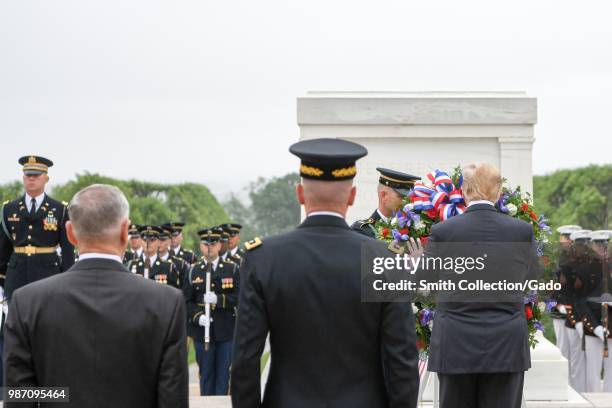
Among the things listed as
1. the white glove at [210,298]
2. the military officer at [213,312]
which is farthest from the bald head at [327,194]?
the white glove at [210,298]

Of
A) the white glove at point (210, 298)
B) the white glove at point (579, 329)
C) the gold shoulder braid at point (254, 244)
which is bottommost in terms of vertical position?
the white glove at point (579, 329)

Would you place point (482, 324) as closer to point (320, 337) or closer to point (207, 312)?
point (320, 337)

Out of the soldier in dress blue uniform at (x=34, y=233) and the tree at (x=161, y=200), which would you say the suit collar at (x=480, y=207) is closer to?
the soldier in dress blue uniform at (x=34, y=233)

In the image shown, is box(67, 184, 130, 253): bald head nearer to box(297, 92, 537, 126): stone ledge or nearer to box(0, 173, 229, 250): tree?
box(297, 92, 537, 126): stone ledge

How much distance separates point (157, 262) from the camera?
1098 centimetres

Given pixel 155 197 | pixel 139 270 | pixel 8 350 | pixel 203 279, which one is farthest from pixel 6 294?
pixel 155 197

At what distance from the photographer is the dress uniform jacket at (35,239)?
784 cm

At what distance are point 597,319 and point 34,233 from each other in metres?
5.82

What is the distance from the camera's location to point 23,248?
7.90 m

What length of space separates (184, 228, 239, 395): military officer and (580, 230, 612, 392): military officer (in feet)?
12.3

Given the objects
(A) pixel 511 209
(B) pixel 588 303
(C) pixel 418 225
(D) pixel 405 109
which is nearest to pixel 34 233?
(D) pixel 405 109

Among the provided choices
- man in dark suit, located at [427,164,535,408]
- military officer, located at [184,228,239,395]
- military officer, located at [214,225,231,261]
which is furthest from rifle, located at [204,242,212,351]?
man in dark suit, located at [427,164,535,408]

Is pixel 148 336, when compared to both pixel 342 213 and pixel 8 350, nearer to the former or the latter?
pixel 8 350

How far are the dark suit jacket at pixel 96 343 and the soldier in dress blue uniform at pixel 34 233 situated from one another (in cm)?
487
